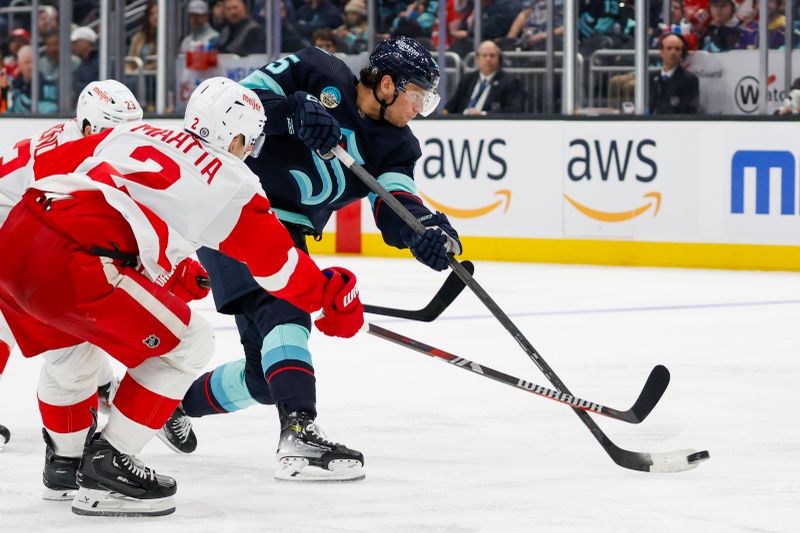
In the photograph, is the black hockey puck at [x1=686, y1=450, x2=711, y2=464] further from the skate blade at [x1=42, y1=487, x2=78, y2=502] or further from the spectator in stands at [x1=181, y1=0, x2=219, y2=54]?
the spectator in stands at [x1=181, y1=0, x2=219, y2=54]

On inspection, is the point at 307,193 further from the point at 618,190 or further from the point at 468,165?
the point at 468,165

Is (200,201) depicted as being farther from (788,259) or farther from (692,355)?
(788,259)

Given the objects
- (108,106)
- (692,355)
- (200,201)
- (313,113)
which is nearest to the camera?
(200,201)

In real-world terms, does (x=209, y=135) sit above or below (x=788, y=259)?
above

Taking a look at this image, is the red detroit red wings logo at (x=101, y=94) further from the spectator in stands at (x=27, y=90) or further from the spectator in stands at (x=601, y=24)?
the spectator in stands at (x=27, y=90)

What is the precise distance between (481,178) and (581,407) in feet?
17.1

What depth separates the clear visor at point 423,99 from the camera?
334 centimetres

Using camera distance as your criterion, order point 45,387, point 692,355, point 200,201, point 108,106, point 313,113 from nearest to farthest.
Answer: point 200,201
point 45,387
point 313,113
point 108,106
point 692,355

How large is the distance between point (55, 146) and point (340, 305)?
2.51 ft

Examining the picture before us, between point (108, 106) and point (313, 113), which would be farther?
point (108, 106)

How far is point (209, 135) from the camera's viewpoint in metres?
2.68

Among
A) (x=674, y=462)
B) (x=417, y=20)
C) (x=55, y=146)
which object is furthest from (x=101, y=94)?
(x=417, y=20)

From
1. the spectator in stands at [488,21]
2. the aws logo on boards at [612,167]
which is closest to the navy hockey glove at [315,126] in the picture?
the aws logo on boards at [612,167]

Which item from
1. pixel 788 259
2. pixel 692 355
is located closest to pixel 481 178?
pixel 788 259
